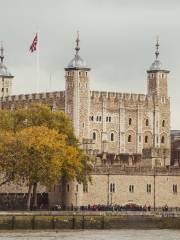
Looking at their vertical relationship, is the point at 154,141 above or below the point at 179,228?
above

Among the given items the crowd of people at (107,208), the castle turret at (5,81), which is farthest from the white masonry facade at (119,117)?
the crowd of people at (107,208)

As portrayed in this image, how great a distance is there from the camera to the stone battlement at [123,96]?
160125 mm

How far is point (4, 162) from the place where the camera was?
121812 millimetres

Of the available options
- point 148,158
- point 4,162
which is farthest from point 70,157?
point 148,158

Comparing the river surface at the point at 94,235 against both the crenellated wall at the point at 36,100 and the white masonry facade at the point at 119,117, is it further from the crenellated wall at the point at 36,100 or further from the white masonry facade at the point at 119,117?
the crenellated wall at the point at 36,100

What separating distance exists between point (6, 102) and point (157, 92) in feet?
57.9

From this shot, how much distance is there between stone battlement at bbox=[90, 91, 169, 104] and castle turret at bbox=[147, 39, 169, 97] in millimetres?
1143

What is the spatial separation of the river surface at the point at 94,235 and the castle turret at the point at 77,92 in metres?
44.0

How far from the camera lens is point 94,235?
354 feet

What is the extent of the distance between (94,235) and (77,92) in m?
49.7

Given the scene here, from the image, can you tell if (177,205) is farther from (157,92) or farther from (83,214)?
(157,92)

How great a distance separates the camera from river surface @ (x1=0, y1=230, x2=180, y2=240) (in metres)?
105

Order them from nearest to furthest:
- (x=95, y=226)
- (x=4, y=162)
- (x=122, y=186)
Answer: (x=95, y=226) → (x=4, y=162) → (x=122, y=186)

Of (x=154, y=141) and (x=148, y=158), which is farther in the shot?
(x=154, y=141)
